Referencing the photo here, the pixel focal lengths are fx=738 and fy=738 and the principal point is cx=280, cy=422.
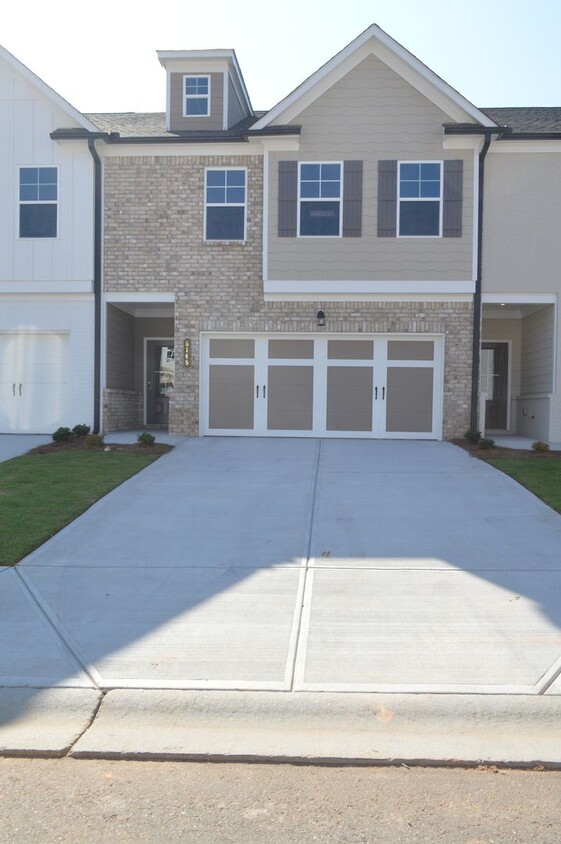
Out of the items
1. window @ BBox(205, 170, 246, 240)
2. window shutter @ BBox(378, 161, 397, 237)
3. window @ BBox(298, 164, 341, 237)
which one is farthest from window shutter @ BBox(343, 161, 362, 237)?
window @ BBox(205, 170, 246, 240)

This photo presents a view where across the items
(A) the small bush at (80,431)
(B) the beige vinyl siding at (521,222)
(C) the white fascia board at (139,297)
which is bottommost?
(A) the small bush at (80,431)

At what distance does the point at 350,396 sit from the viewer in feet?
53.2

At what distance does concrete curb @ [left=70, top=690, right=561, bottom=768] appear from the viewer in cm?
411

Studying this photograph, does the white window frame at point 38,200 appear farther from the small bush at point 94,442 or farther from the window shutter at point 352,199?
the window shutter at point 352,199

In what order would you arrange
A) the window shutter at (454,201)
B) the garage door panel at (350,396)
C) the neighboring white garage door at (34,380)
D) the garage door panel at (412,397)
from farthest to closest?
the neighboring white garage door at (34,380)
the garage door panel at (350,396)
the garage door panel at (412,397)
the window shutter at (454,201)

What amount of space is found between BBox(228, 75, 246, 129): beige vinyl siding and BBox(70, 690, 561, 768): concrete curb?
15980mm

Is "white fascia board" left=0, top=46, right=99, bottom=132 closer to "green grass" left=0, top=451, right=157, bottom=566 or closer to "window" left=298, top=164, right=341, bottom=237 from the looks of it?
"window" left=298, top=164, right=341, bottom=237

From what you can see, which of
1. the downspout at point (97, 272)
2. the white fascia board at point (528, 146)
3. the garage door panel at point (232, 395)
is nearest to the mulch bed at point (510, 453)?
the garage door panel at point (232, 395)

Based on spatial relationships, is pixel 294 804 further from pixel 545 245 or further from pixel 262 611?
pixel 545 245

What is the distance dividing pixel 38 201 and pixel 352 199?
7.01 metres

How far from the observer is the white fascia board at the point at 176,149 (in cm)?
1616

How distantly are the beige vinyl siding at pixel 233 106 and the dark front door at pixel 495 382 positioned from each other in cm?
842

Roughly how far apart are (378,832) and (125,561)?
184 inches

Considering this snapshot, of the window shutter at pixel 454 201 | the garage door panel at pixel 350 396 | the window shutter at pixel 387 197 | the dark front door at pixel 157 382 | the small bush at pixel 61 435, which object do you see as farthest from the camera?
the dark front door at pixel 157 382
